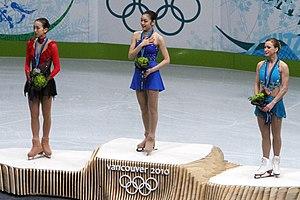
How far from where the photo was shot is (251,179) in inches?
338

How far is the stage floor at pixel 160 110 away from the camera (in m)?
12.0

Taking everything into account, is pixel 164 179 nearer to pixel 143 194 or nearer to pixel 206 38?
pixel 143 194

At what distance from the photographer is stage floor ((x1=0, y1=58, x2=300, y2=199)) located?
474 inches

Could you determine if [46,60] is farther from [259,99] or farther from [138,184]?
[259,99]

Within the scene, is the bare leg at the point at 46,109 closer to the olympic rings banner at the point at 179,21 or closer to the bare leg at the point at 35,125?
the bare leg at the point at 35,125

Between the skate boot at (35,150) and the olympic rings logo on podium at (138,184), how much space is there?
1124 millimetres

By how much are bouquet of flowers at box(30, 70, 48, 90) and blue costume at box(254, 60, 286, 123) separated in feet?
7.33

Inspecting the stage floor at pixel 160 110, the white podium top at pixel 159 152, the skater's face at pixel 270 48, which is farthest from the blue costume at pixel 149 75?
the stage floor at pixel 160 110

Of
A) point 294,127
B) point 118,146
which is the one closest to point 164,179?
point 118,146

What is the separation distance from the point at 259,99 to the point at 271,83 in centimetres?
19

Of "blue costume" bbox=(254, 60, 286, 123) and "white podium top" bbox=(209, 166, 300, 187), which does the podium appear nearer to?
"white podium top" bbox=(209, 166, 300, 187)

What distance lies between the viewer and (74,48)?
19484mm

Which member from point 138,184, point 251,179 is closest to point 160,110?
point 138,184

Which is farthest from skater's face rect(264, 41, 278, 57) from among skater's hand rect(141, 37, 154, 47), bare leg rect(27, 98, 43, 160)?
bare leg rect(27, 98, 43, 160)
